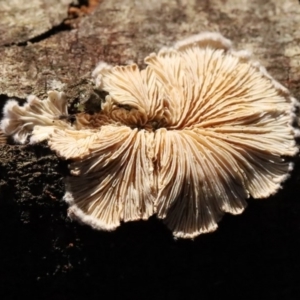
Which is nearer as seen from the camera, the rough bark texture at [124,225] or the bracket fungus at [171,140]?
the bracket fungus at [171,140]

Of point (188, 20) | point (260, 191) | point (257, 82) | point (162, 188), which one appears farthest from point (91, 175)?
point (188, 20)

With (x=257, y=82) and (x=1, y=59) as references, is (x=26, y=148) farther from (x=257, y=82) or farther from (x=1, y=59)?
(x=257, y=82)

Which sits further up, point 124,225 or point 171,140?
point 171,140

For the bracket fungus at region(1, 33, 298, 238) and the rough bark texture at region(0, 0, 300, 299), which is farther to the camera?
the rough bark texture at region(0, 0, 300, 299)
